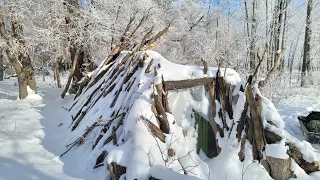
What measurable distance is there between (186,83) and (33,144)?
2808mm

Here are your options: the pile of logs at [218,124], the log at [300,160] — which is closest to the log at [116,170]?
the pile of logs at [218,124]

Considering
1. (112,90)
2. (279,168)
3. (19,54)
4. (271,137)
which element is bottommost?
(279,168)

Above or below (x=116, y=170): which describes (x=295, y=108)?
below

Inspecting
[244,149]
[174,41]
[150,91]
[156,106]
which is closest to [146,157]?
[156,106]

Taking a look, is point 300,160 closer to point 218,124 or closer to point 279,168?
point 279,168

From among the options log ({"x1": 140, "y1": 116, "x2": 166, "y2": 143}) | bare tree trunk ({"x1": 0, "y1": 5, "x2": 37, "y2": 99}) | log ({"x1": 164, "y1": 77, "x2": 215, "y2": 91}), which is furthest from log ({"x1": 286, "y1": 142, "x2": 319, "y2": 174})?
bare tree trunk ({"x1": 0, "y1": 5, "x2": 37, "y2": 99})

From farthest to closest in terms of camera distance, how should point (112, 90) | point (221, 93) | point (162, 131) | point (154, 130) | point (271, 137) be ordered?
point (112, 90), point (221, 93), point (271, 137), point (162, 131), point (154, 130)

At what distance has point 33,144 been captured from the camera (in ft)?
15.8

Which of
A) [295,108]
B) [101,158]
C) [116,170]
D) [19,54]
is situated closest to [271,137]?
[116,170]

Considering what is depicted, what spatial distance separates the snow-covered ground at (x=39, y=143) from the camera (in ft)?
12.2

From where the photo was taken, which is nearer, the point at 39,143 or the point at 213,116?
the point at 213,116

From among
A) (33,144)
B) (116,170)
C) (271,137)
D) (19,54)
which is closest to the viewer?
(116,170)

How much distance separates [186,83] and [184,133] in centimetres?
83

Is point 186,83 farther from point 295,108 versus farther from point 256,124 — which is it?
point 295,108
